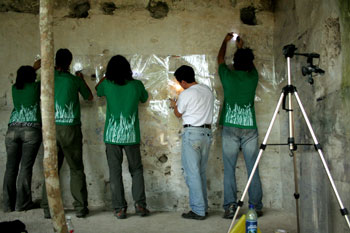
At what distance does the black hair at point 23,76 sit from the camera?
4.05m

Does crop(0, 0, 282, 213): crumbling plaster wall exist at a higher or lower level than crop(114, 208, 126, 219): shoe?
higher

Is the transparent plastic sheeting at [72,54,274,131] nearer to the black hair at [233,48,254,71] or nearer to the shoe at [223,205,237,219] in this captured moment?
the black hair at [233,48,254,71]

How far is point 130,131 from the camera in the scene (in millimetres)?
3822

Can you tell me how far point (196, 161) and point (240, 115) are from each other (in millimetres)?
644

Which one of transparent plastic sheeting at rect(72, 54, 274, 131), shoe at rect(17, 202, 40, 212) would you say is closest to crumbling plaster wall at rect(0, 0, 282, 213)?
transparent plastic sheeting at rect(72, 54, 274, 131)

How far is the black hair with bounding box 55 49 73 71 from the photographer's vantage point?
3.77 metres

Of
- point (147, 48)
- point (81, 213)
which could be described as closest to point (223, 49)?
point (147, 48)

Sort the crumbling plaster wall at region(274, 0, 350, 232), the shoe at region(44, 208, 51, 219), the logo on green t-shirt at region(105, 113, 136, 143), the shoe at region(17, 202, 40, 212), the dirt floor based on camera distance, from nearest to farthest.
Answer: the crumbling plaster wall at region(274, 0, 350, 232) → the dirt floor → the shoe at region(44, 208, 51, 219) → the logo on green t-shirt at region(105, 113, 136, 143) → the shoe at region(17, 202, 40, 212)

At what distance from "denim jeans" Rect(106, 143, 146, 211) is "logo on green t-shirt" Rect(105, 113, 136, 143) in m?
0.08

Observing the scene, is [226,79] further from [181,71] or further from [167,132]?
[167,132]

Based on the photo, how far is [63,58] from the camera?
12.5 feet

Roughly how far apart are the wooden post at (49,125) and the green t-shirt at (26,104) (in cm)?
156

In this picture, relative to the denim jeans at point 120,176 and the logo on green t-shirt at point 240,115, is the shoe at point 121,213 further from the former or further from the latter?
the logo on green t-shirt at point 240,115

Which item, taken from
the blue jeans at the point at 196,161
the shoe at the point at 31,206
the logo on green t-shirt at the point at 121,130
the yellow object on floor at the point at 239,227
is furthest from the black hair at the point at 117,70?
the yellow object on floor at the point at 239,227
